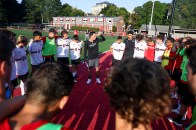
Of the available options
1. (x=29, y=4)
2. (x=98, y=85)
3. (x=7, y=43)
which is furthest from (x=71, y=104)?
(x=29, y=4)

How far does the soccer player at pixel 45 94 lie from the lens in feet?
5.35

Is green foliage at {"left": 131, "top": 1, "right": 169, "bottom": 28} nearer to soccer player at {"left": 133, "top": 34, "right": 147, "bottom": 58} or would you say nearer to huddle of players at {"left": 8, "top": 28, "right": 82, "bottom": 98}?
soccer player at {"left": 133, "top": 34, "right": 147, "bottom": 58}

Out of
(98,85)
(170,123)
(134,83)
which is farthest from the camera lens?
(98,85)

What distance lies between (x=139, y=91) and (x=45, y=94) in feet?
2.33

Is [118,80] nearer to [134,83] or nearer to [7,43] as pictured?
[134,83]

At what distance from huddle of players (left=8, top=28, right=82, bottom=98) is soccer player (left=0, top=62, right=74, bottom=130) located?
172 inches

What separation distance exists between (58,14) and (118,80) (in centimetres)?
11346

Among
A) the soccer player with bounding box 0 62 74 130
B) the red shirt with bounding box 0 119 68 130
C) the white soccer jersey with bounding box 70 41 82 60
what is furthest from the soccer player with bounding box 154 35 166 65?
the red shirt with bounding box 0 119 68 130

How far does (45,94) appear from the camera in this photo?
5.56ft

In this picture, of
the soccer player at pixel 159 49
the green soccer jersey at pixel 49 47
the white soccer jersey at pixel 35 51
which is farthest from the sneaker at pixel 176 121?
the green soccer jersey at pixel 49 47

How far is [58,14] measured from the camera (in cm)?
11056

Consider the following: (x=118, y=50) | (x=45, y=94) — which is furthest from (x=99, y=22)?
(x=45, y=94)

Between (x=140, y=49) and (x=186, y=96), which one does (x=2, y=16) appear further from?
(x=186, y=96)

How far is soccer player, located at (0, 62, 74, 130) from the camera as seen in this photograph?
1.63 m
